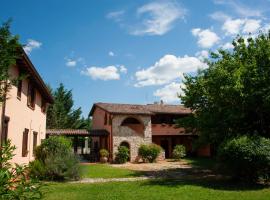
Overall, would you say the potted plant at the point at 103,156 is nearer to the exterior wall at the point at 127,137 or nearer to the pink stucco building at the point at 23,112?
the exterior wall at the point at 127,137

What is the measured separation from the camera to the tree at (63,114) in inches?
1841

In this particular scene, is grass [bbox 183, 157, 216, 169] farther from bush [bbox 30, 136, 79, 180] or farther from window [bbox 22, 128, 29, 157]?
window [bbox 22, 128, 29, 157]

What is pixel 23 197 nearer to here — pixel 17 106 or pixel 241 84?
pixel 17 106

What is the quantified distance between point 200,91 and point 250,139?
5579 mm

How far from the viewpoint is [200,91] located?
18.5 meters

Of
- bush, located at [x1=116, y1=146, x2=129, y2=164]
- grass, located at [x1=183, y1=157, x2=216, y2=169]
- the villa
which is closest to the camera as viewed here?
grass, located at [x1=183, y1=157, x2=216, y2=169]

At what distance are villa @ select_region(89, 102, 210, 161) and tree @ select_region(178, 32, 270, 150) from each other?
34.7 feet

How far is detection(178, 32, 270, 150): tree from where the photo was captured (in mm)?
14766

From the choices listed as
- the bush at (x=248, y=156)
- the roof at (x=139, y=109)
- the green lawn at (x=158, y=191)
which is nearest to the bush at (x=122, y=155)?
the roof at (x=139, y=109)

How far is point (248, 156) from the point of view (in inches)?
508

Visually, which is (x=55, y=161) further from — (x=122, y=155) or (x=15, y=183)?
(x=122, y=155)

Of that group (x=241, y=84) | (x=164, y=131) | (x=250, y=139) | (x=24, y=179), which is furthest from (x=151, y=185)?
(x=164, y=131)

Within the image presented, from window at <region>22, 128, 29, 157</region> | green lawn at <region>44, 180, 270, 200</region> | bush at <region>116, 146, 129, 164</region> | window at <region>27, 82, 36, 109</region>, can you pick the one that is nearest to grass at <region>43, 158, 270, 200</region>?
green lawn at <region>44, 180, 270, 200</region>

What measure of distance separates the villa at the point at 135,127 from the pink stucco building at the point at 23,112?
35.8ft
